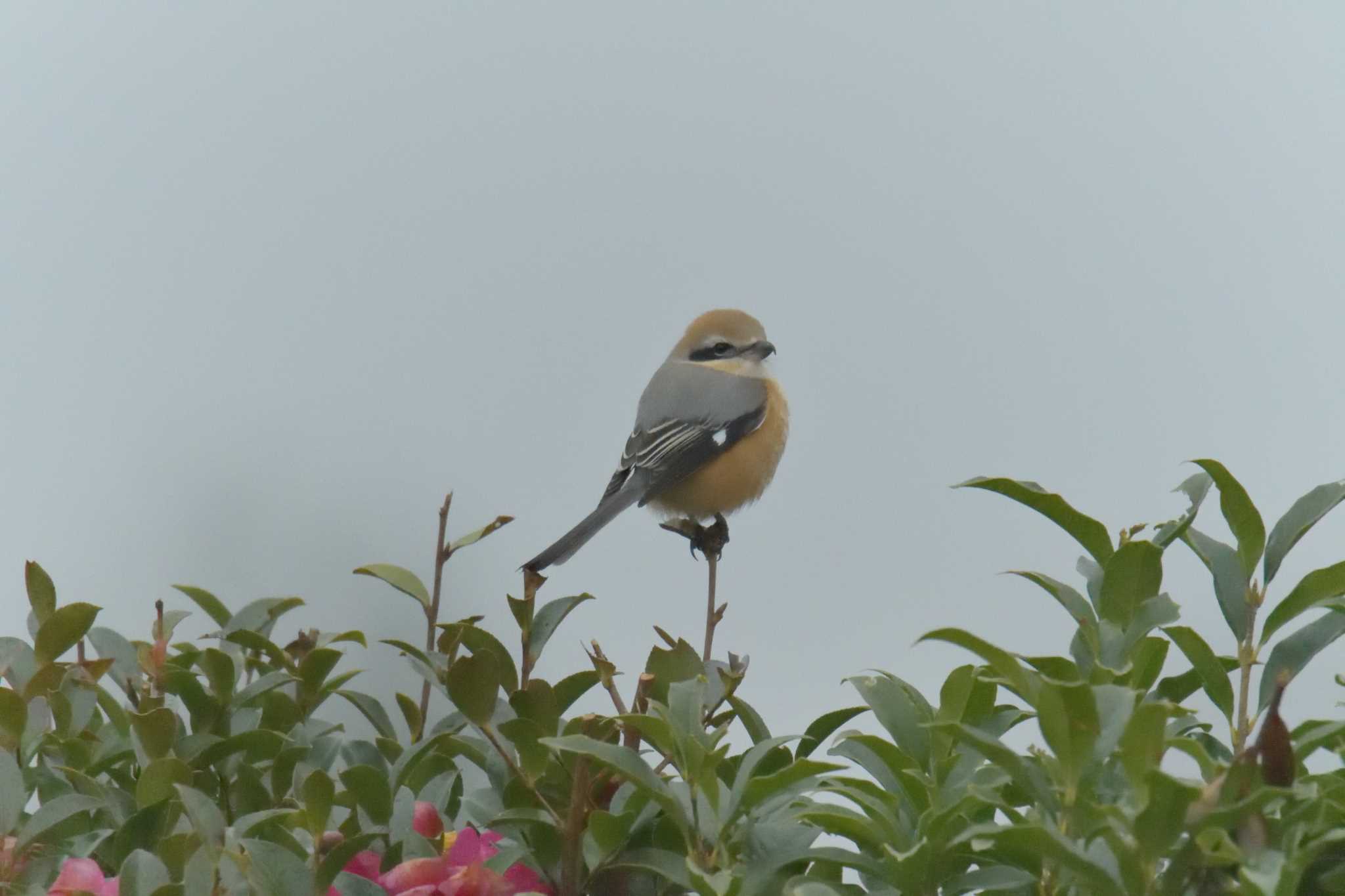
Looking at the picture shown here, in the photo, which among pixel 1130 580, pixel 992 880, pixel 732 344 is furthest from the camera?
pixel 732 344

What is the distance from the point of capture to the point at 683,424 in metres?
3.78

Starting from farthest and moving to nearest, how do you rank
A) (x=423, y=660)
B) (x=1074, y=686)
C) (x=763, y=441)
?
(x=763, y=441)
(x=423, y=660)
(x=1074, y=686)

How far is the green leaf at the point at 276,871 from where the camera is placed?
0.88 metres

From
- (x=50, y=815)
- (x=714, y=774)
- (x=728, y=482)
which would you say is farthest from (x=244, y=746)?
(x=728, y=482)

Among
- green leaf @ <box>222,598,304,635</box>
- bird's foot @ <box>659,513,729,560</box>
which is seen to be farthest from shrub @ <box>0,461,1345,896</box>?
bird's foot @ <box>659,513,729,560</box>

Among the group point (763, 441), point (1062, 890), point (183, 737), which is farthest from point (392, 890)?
point (763, 441)

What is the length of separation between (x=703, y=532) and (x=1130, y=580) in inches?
48.4

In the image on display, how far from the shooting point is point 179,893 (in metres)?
0.85

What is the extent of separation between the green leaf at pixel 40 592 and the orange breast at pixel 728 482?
97.3 inches

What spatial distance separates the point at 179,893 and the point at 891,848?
422 millimetres

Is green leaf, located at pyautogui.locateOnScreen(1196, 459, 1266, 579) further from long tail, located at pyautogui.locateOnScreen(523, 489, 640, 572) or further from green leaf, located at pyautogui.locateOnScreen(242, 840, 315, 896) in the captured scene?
long tail, located at pyautogui.locateOnScreen(523, 489, 640, 572)

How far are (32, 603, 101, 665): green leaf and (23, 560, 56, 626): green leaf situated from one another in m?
0.04

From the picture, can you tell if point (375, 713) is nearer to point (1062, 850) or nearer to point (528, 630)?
point (528, 630)

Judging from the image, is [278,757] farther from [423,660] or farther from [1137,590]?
[1137,590]
